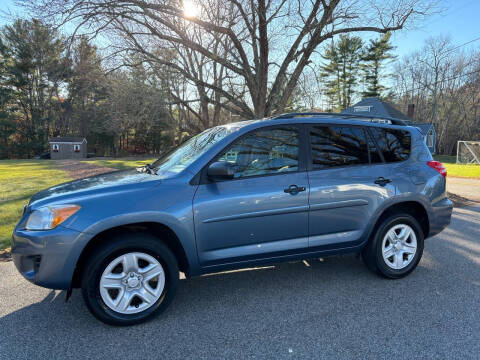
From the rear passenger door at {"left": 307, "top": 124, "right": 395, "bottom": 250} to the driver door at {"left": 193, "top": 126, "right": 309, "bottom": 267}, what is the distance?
16cm

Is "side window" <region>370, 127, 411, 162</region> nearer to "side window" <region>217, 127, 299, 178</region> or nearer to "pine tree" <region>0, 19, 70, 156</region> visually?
"side window" <region>217, 127, 299, 178</region>

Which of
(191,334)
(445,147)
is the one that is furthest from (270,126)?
(445,147)

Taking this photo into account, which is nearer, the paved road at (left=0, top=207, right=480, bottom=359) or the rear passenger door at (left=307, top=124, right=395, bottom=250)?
the paved road at (left=0, top=207, right=480, bottom=359)

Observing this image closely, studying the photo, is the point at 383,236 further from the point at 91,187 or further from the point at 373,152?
the point at 91,187

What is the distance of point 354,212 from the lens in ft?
11.3

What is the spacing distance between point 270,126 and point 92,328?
2.55 meters

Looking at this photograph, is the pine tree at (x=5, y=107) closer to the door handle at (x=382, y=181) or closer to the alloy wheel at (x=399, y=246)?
the door handle at (x=382, y=181)

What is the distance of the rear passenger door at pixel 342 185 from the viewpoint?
3.32 metres

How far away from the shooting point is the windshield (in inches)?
126

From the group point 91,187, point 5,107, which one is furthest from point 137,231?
point 5,107

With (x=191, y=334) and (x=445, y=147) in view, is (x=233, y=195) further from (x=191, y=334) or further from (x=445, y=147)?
(x=445, y=147)

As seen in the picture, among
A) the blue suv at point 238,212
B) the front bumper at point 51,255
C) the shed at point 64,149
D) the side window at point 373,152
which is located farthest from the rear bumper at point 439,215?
the shed at point 64,149

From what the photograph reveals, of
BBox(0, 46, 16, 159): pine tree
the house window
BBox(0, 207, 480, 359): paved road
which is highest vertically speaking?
BBox(0, 46, 16, 159): pine tree

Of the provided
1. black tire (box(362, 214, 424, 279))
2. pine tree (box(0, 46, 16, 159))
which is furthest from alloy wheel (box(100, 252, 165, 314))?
pine tree (box(0, 46, 16, 159))
